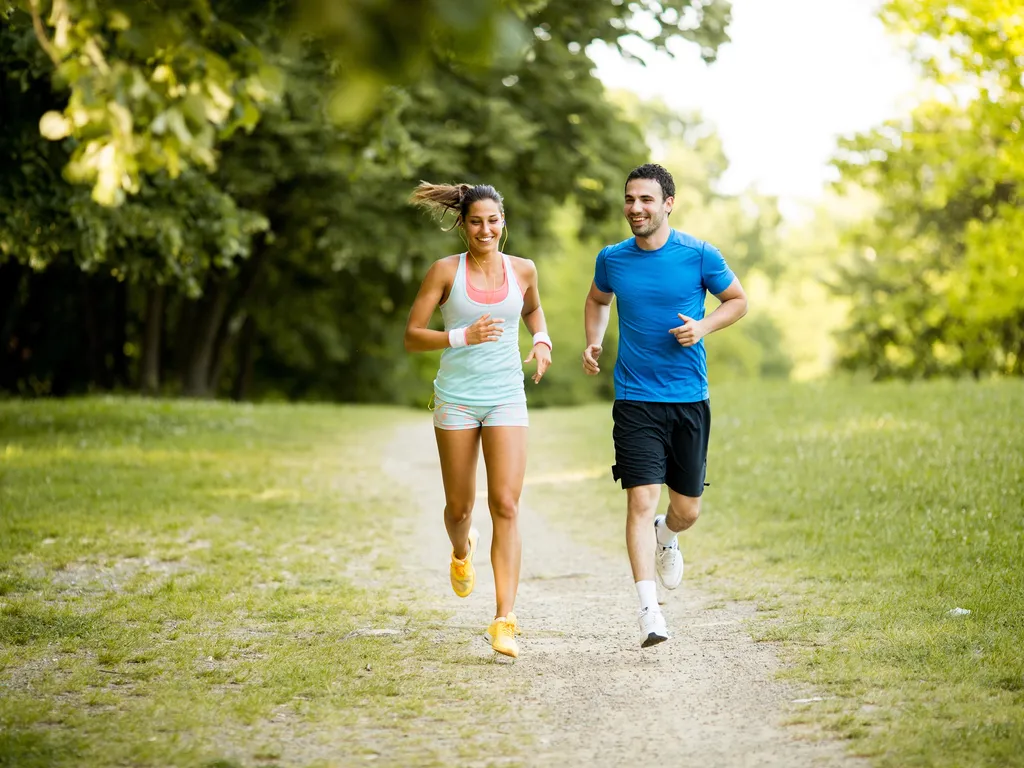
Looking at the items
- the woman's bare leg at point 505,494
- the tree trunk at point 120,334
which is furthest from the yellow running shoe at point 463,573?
the tree trunk at point 120,334

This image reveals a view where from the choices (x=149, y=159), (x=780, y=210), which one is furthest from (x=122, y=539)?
(x=780, y=210)

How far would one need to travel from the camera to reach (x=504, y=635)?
20.7ft

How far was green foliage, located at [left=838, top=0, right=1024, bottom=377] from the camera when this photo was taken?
2102 centimetres

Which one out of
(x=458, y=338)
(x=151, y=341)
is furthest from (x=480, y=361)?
(x=151, y=341)

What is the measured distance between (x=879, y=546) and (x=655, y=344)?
328 cm

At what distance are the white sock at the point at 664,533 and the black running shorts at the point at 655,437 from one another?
60cm

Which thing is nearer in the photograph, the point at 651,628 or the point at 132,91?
the point at 132,91

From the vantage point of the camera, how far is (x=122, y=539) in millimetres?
10109

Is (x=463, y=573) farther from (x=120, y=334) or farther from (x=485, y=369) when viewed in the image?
(x=120, y=334)

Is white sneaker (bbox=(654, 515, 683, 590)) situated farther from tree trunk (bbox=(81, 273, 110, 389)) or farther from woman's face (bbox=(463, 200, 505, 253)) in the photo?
tree trunk (bbox=(81, 273, 110, 389))

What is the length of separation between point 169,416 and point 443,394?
1507cm

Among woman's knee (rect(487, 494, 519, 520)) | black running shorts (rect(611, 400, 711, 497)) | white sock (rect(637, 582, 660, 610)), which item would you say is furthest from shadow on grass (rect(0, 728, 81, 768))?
black running shorts (rect(611, 400, 711, 497))

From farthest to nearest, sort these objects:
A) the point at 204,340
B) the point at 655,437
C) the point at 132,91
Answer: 1. the point at 204,340
2. the point at 655,437
3. the point at 132,91

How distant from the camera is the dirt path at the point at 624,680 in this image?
4.92 m
